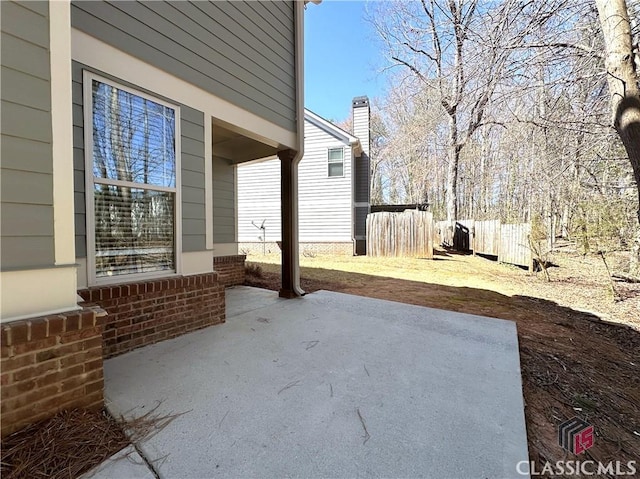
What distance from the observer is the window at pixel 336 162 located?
41.8ft

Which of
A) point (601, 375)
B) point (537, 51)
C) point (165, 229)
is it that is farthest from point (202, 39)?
point (601, 375)

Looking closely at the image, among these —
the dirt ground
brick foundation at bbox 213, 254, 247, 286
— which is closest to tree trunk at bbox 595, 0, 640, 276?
the dirt ground

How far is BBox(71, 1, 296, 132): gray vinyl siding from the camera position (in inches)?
110

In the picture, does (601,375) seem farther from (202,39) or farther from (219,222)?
(219,222)

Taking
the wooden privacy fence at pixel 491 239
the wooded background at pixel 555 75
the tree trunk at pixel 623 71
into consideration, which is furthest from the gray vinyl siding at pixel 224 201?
the wooden privacy fence at pixel 491 239

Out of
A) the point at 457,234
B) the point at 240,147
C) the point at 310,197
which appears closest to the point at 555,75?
the point at 240,147

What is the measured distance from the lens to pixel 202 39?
3570 mm

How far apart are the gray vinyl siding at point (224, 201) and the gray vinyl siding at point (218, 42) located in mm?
2109

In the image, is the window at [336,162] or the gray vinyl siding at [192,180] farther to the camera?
the window at [336,162]

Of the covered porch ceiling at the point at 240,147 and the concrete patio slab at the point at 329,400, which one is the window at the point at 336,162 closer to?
the covered porch ceiling at the point at 240,147

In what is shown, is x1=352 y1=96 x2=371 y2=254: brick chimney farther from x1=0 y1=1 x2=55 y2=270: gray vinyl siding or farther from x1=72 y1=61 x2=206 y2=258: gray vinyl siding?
x1=0 y1=1 x2=55 y2=270: gray vinyl siding

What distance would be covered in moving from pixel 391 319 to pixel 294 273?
200 cm

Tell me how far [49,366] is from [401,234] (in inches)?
440

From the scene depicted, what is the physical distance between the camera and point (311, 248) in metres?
13.3
